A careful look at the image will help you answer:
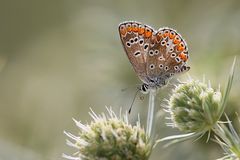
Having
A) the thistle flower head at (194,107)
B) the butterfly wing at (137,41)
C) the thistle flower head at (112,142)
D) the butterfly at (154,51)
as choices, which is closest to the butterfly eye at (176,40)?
the butterfly at (154,51)

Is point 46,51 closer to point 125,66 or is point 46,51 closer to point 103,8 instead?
point 103,8

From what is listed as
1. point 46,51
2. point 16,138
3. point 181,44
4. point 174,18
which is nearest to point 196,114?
point 181,44

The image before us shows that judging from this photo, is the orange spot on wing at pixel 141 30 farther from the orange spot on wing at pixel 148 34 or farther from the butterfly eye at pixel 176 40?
the butterfly eye at pixel 176 40

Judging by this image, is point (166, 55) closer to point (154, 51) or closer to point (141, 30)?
point (154, 51)

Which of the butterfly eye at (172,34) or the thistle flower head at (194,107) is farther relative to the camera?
the butterfly eye at (172,34)

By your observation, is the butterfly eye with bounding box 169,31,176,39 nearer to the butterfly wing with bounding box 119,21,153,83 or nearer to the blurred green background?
the butterfly wing with bounding box 119,21,153,83
